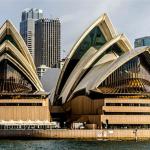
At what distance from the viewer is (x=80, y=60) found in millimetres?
76938

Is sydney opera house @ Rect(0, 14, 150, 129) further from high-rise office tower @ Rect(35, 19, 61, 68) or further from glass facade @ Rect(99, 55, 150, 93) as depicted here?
high-rise office tower @ Rect(35, 19, 61, 68)

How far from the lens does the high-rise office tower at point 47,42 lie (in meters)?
188

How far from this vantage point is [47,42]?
189 m

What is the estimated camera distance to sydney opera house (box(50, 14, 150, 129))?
6344cm

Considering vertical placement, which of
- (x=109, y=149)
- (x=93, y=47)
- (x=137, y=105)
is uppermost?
(x=93, y=47)

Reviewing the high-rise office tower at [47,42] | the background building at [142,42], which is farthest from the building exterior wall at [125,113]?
the high-rise office tower at [47,42]

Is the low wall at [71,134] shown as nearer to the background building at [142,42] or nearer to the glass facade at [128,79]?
the glass facade at [128,79]

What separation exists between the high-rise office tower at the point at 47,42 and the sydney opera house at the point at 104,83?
4313 inches

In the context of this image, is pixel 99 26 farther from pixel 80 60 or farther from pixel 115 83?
pixel 115 83

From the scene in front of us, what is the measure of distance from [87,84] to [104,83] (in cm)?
282

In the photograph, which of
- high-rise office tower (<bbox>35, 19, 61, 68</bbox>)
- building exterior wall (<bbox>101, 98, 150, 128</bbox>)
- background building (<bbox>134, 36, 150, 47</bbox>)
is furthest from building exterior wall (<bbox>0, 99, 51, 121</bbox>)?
high-rise office tower (<bbox>35, 19, 61, 68</bbox>)

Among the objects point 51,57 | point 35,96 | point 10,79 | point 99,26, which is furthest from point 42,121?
point 51,57

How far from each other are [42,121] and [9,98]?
5.93 m

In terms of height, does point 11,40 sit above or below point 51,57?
below
